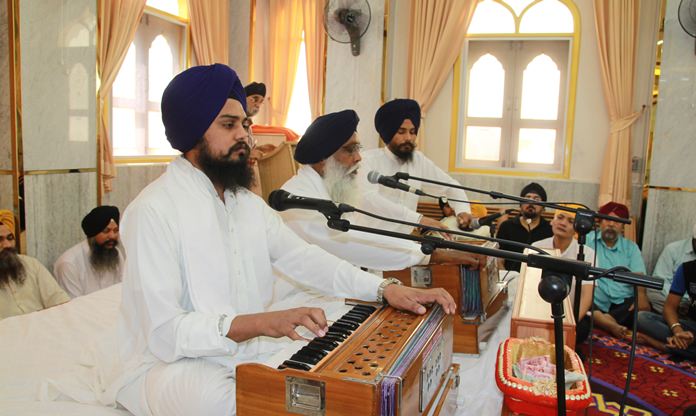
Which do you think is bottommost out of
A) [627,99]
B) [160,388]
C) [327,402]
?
[160,388]

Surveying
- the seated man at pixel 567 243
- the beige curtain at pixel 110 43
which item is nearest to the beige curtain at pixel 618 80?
the seated man at pixel 567 243

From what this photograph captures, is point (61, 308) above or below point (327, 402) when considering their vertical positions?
below

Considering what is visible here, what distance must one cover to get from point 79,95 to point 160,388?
4.24m

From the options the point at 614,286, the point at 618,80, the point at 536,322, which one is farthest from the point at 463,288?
the point at 618,80

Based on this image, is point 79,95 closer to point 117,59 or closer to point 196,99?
point 117,59

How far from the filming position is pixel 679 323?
4594 mm

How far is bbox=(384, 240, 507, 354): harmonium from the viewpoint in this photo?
2.85 meters

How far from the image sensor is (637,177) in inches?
277

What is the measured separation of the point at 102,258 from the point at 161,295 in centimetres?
333

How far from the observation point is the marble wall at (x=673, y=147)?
5.93 meters

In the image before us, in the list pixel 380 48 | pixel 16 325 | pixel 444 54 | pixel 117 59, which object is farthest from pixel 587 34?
pixel 16 325

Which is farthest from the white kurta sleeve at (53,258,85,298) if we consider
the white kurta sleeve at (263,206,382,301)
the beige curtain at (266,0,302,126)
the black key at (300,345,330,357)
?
the beige curtain at (266,0,302,126)

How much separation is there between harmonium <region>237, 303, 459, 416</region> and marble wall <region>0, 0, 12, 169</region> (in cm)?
394

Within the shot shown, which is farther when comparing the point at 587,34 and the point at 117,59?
the point at 587,34
